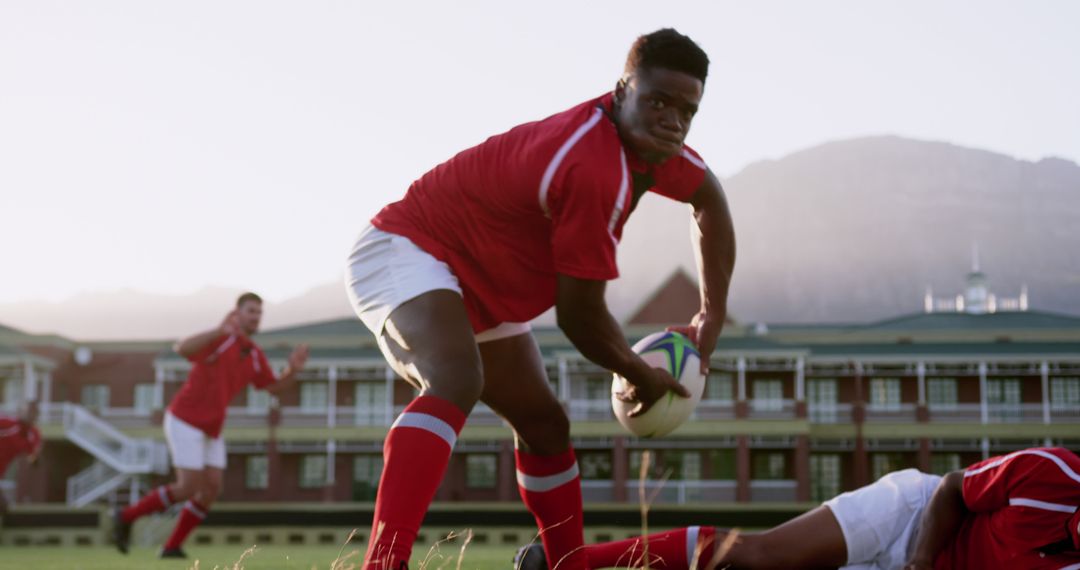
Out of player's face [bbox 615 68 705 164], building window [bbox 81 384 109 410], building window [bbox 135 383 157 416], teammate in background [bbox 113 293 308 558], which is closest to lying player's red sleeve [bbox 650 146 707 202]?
player's face [bbox 615 68 705 164]

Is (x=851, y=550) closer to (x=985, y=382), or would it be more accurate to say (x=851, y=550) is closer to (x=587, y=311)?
(x=587, y=311)

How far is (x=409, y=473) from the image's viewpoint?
146 inches

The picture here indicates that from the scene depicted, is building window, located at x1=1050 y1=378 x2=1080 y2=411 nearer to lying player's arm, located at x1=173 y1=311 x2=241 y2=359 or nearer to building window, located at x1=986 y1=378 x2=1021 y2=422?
building window, located at x1=986 y1=378 x2=1021 y2=422

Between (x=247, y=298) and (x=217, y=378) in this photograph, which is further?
(x=217, y=378)

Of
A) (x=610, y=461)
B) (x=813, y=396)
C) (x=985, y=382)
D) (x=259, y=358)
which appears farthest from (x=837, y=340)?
(x=259, y=358)

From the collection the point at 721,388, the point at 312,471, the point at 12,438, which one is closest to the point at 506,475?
the point at 312,471

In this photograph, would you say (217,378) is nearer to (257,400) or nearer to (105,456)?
(105,456)

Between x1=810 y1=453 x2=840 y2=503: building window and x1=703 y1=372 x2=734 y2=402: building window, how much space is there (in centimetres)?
425

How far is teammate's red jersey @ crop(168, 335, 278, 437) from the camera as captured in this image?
41.2 feet

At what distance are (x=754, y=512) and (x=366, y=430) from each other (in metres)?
20.9

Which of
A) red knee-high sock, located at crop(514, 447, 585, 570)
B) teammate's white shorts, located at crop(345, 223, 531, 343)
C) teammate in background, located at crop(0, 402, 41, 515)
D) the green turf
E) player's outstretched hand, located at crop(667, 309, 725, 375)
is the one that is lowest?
the green turf

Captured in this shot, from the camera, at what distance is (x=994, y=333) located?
5484 centimetres

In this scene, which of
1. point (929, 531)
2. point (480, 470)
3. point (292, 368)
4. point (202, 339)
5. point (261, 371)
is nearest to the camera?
point (929, 531)

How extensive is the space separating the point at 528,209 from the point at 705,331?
126 centimetres
